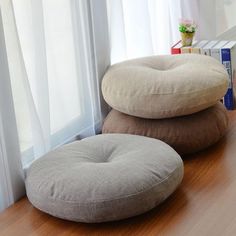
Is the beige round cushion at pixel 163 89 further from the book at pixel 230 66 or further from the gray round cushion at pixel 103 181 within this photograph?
the book at pixel 230 66

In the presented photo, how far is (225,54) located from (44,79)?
0.96 m

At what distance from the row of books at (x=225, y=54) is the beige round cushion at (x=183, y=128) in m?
0.39

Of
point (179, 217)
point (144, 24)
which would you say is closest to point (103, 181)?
point (179, 217)

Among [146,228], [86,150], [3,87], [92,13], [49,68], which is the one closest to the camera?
[146,228]

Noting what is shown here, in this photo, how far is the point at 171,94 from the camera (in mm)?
1712

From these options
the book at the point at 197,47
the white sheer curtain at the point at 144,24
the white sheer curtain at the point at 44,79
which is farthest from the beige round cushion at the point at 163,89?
the book at the point at 197,47

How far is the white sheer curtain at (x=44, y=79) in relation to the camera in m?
1.51

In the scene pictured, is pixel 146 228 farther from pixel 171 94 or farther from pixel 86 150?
pixel 171 94

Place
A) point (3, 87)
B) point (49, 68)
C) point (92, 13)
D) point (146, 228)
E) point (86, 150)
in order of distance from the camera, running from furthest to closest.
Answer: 1. point (92, 13)
2. point (49, 68)
3. point (86, 150)
4. point (3, 87)
5. point (146, 228)

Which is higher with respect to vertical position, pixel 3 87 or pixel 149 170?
pixel 3 87

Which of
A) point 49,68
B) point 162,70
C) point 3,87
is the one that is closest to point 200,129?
point 162,70

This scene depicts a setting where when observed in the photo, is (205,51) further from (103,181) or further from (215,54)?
(103,181)

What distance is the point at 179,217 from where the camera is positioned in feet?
4.57

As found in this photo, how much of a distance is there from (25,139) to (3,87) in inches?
9.0
